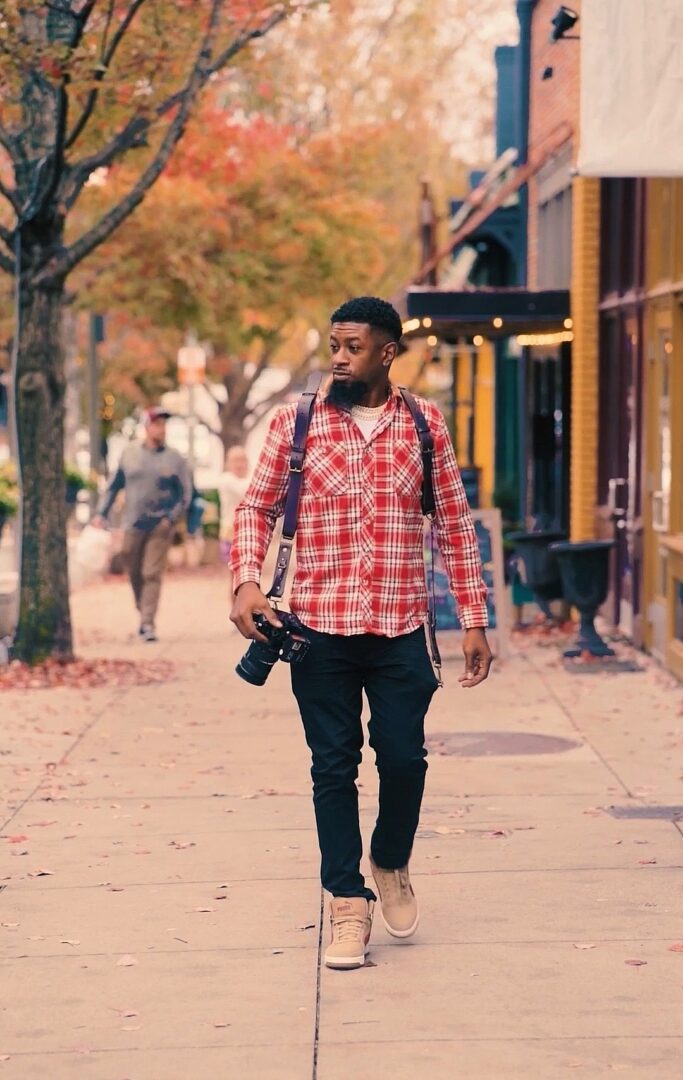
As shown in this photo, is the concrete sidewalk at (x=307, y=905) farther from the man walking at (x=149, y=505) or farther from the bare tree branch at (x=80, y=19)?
the man walking at (x=149, y=505)

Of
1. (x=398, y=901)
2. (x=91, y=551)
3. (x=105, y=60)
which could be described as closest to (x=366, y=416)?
(x=398, y=901)

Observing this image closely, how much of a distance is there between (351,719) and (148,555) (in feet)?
33.8

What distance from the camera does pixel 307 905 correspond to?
7098 millimetres

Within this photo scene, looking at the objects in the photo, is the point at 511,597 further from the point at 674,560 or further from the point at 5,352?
the point at 5,352

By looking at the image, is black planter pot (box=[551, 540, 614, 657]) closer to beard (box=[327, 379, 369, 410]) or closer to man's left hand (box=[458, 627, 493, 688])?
man's left hand (box=[458, 627, 493, 688])

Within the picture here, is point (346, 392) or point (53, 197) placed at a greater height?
point (53, 197)

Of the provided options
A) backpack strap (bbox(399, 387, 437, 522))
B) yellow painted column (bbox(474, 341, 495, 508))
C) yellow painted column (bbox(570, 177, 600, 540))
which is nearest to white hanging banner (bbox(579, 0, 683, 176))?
backpack strap (bbox(399, 387, 437, 522))

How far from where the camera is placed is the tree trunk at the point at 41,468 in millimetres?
14094

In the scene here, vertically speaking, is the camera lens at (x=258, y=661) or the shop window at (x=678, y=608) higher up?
the camera lens at (x=258, y=661)

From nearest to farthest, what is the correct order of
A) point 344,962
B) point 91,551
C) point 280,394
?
point 344,962 → point 91,551 → point 280,394

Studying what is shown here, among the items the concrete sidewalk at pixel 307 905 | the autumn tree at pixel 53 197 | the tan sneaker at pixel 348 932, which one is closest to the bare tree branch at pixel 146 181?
the autumn tree at pixel 53 197

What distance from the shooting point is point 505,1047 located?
5.40 metres

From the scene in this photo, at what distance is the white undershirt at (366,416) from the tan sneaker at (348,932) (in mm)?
1429

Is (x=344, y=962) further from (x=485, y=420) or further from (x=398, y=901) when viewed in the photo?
(x=485, y=420)
